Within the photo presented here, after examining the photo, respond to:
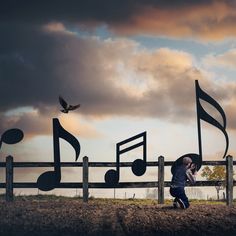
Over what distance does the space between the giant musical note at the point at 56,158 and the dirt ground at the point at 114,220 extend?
421cm

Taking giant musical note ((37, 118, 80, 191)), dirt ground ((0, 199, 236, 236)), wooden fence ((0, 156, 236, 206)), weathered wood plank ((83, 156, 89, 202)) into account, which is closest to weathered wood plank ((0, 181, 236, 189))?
wooden fence ((0, 156, 236, 206))

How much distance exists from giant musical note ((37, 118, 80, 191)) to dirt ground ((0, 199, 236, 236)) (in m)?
4.21

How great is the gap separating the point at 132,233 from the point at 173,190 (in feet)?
9.09

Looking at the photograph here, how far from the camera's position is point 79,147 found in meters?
18.2

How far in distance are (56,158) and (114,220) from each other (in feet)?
21.2

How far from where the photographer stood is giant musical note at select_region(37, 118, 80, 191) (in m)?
18.1

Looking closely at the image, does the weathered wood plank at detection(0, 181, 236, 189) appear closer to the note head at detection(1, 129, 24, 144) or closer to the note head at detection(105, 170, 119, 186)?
the note head at detection(105, 170, 119, 186)

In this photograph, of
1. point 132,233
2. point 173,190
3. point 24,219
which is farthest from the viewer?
point 173,190

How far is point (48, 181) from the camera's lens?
18422 millimetres

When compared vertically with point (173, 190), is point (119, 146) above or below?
above

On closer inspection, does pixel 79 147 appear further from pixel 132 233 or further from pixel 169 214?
pixel 132 233

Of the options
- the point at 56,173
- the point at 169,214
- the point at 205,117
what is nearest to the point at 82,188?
the point at 56,173

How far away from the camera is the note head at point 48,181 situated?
1841 centimetres

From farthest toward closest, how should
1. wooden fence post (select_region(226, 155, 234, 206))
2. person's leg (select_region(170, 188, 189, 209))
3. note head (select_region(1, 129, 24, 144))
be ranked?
wooden fence post (select_region(226, 155, 234, 206)) < note head (select_region(1, 129, 24, 144)) < person's leg (select_region(170, 188, 189, 209))
